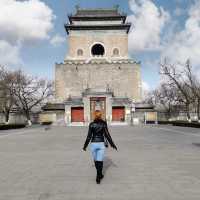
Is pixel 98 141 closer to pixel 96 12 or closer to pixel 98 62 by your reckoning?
pixel 98 62

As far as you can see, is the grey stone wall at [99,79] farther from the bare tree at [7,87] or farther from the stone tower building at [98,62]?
the bare tree at [7,87]

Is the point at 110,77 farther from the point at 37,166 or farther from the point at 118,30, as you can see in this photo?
the point at 37,166

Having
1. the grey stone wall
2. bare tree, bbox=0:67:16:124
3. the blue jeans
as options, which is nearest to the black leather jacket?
the blue jeans

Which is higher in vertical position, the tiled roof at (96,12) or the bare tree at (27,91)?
the tiled roof at (96,12)

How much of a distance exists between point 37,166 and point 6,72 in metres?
46.4

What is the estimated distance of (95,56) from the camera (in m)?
61.6

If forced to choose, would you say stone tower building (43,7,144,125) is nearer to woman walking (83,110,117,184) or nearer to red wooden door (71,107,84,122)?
red wooden door (71,107,84,122)

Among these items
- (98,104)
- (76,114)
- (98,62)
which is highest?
(98,62)

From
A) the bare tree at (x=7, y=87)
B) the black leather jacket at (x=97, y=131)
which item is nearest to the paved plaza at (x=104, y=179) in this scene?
the black leather jacket at (x=97, y=131)

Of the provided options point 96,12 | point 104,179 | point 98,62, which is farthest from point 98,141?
point 96,12

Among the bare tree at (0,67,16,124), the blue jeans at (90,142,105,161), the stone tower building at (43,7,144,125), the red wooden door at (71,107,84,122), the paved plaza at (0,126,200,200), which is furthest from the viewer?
the stone tower building at (43,7,144,125)

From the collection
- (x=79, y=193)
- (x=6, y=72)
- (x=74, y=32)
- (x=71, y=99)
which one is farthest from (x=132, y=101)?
(x=79, y=193)

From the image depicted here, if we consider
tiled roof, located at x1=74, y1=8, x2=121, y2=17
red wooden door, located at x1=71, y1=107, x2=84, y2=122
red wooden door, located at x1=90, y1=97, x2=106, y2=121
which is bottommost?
red wooden door, located at x1=71, y1=107, x2=84, y2=122

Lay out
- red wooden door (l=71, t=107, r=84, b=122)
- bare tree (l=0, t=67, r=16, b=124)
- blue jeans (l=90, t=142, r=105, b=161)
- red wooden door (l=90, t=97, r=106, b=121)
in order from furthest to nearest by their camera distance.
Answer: red wooden door (l=71, t=107, r=84, b=122) < red wooden door (l=90, t=97, r=106, b=121) < bare tree (l=0, t=67, r=16, b=124) < blue jeans (l=90, t=142, r=105, b=161)
